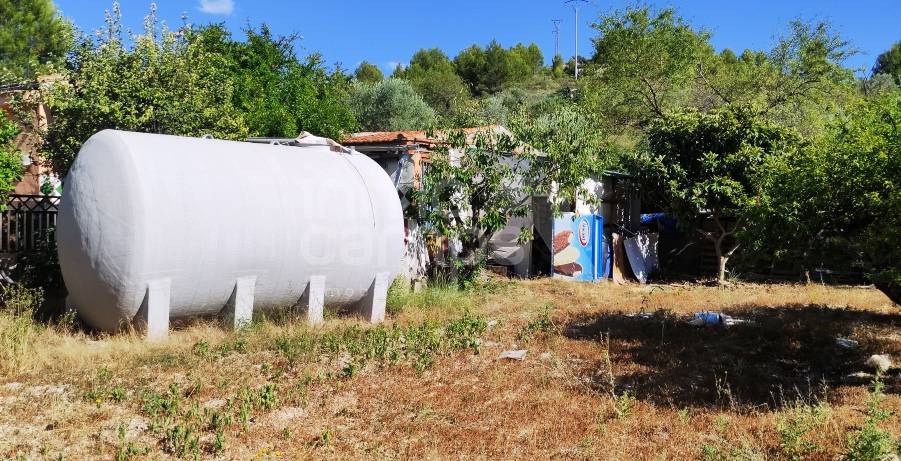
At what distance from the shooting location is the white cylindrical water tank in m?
8.56

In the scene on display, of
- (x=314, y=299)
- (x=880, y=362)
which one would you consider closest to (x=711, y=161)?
(x=880, y=362)

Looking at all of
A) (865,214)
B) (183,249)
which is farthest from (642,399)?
(183,249)

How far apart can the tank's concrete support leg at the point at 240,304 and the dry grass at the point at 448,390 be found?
238mm

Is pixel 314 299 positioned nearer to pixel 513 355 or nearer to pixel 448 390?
pixel 513 355

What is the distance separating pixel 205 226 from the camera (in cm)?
899

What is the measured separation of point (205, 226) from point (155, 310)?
1.22 m

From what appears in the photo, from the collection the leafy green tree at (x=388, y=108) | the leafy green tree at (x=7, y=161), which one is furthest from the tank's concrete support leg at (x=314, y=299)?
the leafy green tree at (x=388, y=108)

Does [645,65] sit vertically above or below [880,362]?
above

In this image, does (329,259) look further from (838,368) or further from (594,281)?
(594,281)

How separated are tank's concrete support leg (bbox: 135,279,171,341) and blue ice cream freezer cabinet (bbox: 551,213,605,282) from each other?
10766 millimetres

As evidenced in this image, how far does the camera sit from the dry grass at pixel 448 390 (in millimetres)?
5742

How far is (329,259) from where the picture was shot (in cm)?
1035

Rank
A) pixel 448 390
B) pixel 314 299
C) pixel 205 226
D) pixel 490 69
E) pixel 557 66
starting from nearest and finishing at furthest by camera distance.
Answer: pixel 448 390
pixel 205 226
pixel 314 299
pixel 490 69
pixel 557 66

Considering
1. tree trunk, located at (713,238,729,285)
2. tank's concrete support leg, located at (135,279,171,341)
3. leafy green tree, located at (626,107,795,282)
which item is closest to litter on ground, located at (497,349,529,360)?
tank's concrete support leg, located at (135,279,171,341)
